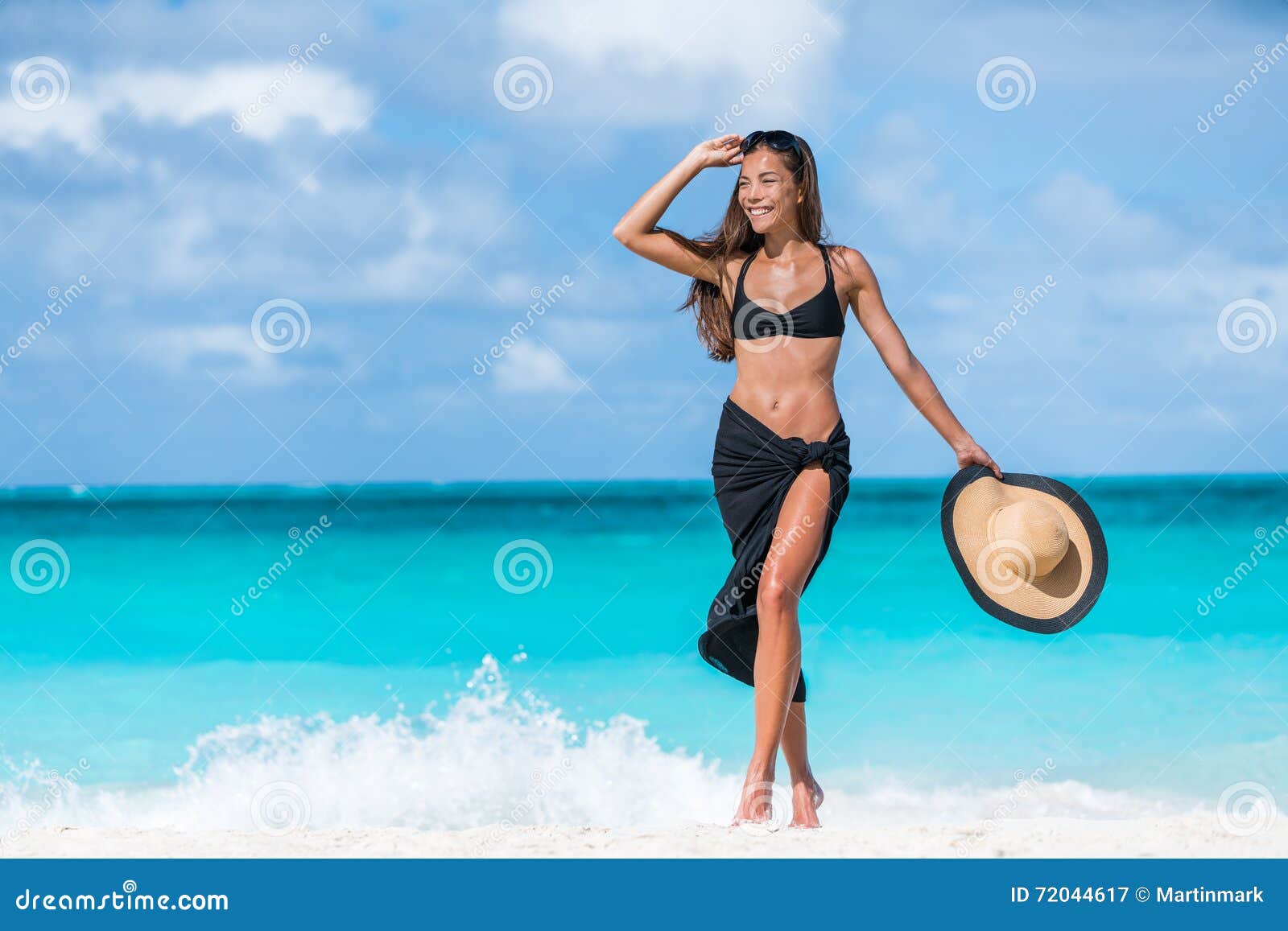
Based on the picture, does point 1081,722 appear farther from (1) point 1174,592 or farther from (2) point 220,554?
(2) point 220,554

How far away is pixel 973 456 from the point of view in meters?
5.21

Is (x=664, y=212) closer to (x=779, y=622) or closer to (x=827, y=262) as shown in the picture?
(x=827, y=262)

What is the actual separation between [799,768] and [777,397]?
5.20ft

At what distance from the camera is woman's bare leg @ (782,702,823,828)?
520 centimetres

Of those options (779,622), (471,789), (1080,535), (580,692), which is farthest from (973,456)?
(580,692)

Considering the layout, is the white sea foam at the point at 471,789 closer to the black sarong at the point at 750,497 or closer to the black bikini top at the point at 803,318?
the black sarong at the point at 750,497

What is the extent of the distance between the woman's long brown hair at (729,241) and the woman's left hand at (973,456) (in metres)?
1.06

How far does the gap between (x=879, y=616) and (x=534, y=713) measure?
5544 mm

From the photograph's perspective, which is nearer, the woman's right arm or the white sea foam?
the woman's right arm

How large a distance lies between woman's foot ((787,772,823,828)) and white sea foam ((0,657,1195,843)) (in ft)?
6.76

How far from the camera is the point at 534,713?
9586 mm

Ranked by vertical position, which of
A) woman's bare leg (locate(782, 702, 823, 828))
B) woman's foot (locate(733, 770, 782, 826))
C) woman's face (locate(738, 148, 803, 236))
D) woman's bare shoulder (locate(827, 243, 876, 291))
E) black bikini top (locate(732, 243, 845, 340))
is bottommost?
woman's foot (locate(733, 770, 782, 826))

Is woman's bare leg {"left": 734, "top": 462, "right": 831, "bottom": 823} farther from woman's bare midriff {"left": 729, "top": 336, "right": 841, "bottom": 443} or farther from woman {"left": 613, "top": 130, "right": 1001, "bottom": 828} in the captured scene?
woman's bare midriff {"left": 729, "top": 336, "right": 841, "bottom": 443}

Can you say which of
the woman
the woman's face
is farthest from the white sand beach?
the woman's face
